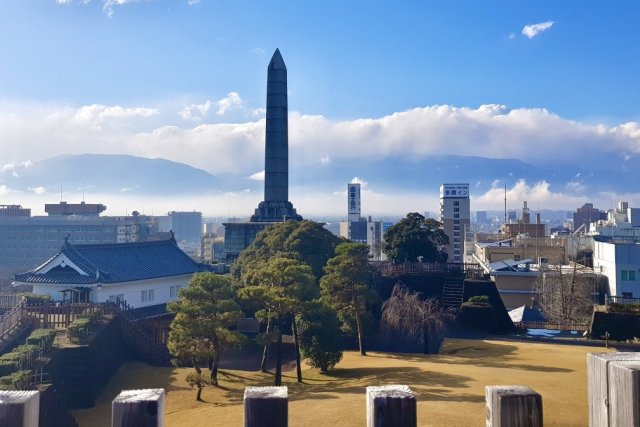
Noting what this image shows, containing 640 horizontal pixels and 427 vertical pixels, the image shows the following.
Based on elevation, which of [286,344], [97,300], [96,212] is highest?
[96,212]

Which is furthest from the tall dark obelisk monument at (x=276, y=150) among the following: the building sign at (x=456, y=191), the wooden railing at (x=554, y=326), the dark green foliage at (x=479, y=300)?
the building sign at (x=456, y=191)

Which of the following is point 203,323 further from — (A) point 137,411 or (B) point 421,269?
(B) point 421,269

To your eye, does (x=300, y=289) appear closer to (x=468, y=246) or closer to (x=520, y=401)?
(x=520, y=401)

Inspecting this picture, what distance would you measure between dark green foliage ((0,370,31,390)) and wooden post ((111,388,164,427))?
1153cm

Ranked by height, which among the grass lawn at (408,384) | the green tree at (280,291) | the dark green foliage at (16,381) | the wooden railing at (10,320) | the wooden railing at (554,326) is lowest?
the grass lawn at (408,384)

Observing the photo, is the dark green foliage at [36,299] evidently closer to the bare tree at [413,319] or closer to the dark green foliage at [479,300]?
the bare tree at [413,319]

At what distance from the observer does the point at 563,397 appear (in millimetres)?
12430

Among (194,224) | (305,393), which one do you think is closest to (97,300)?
(305,393)

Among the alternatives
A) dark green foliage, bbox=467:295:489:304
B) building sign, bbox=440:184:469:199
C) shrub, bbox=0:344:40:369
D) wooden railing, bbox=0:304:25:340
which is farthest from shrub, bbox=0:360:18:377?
building sign, bbox=440:184:469:199

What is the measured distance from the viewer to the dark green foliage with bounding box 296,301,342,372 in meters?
17.0

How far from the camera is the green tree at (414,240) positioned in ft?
105

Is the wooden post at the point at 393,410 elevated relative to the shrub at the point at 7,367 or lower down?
elevated

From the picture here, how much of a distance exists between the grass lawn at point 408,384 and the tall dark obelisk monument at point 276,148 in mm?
23221

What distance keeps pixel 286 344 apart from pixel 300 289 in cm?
766
